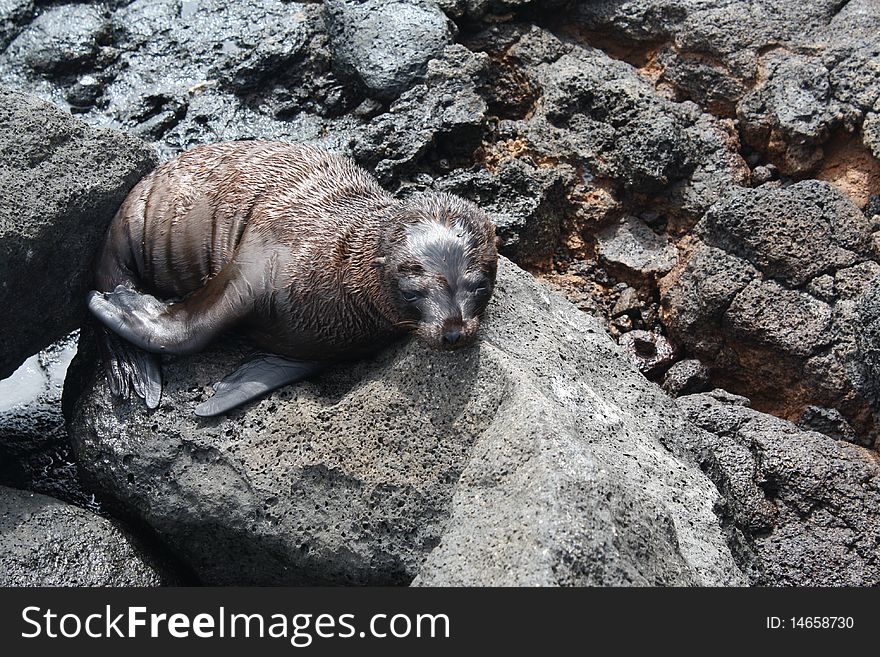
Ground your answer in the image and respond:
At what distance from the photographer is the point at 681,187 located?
7.48 m

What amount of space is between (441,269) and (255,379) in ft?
3.57

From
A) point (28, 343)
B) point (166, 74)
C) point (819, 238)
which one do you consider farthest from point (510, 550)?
point (166, 74)

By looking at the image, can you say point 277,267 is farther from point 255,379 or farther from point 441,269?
point 441,269

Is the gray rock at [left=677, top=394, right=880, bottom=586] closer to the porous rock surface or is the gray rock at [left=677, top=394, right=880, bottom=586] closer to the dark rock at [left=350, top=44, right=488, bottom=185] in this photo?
the porous rock surface

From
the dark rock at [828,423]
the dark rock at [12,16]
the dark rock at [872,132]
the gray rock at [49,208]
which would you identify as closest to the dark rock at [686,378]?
the dark rock at [828,423]

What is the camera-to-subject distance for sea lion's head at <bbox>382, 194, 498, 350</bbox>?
16.5 ft

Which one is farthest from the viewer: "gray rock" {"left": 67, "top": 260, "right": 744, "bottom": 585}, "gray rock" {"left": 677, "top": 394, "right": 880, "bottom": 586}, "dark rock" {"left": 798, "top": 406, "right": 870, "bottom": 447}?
"dark rock" {"left": 798, "top": 406, "right": 870, "bottom": 447}

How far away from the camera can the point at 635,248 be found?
24.5ft

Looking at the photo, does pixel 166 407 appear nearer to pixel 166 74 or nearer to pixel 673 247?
pixel 166 74

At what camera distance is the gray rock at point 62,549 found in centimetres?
527

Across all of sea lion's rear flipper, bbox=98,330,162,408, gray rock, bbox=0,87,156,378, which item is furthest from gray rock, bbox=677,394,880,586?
gray rock, bbox=0,87,156,378

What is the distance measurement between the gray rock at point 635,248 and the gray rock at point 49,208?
307cm

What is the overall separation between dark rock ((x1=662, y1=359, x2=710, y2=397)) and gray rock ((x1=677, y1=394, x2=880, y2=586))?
63 centimetres

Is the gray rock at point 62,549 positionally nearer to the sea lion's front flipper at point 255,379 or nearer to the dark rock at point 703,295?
the sea lion's front flipper at point 255,379
